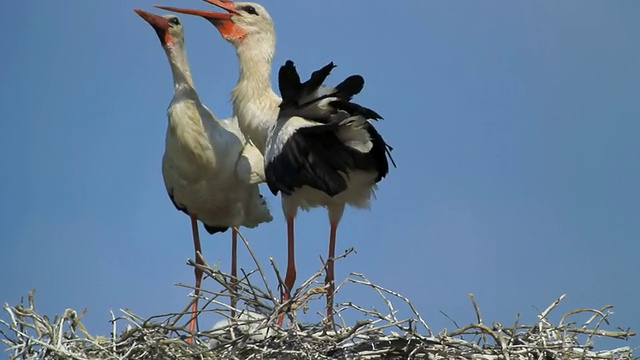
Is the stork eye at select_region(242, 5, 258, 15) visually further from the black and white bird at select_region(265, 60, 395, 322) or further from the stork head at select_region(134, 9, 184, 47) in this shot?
the black and white bird at select_region(265, 60, 395, 322)

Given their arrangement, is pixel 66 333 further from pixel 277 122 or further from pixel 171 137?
pixel 171 137

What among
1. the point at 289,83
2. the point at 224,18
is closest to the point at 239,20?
the point at 224,18

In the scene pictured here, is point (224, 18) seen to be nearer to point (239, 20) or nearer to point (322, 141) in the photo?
point (239, 20)

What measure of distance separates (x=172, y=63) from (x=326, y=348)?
3375mm

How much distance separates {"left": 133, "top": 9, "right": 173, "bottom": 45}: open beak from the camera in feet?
30.9

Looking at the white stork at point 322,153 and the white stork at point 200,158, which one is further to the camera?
the white stork at point 200,158

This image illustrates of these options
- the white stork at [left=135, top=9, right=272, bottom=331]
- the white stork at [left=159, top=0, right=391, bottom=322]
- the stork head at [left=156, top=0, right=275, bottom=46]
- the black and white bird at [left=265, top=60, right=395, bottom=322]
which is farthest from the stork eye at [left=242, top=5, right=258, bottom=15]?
the black and white bird at [left=265, top=60, right=395, bottom=322]

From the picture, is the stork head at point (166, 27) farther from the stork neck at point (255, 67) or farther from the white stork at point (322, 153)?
the white stork at point (322, 153)

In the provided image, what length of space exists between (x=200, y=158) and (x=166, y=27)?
0.84 meters

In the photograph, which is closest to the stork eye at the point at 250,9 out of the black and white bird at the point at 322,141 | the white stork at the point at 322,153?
the white stork at the point at 322,153

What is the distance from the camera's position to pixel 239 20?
905 centimetres

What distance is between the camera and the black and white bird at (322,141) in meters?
7.78

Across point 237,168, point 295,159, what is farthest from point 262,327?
point 237,168

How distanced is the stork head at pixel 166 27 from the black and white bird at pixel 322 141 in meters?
1.58
